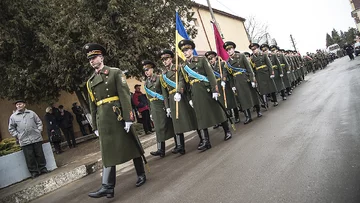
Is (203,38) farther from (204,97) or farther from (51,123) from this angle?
(204,97)

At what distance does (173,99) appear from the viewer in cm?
610

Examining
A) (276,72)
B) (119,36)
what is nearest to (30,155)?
(119,36)

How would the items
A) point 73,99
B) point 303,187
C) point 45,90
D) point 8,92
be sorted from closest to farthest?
point 303,187, point 8,92, point 45,90, point 73,99

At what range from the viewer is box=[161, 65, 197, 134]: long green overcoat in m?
5.95

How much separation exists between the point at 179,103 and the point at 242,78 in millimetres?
2756

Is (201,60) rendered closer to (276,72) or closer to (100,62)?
(100,62)

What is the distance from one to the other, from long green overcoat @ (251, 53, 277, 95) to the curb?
5.53m

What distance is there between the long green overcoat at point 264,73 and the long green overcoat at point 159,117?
13.8 ft

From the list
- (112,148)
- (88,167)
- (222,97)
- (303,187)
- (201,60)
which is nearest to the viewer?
(303,187)

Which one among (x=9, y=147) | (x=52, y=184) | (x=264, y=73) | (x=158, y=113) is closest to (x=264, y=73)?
(x=264, y=73)

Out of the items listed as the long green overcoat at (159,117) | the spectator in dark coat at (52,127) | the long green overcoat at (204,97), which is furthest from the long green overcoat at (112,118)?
the spectator in dark coat at (52,127)

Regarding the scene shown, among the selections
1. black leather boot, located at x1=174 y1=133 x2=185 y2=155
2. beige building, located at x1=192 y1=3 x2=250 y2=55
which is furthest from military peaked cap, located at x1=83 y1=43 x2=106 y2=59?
beige building, located at x1=192 y1=3 x2=250 y2=55

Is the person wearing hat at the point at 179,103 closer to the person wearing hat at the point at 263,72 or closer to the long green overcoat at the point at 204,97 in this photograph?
the long green overcoat at the point at 204,97

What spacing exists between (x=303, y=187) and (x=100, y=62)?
3123 mm
